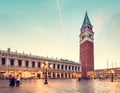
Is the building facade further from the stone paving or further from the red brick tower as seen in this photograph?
the stone paving

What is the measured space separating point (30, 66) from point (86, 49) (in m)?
31.7

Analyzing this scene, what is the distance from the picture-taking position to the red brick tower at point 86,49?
75250 mm

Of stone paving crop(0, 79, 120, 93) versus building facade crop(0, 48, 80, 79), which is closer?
stone paving crop(0, 79, 120, 93)

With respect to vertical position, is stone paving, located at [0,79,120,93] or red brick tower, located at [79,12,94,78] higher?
red brick tower, located at [79,12,94,78]

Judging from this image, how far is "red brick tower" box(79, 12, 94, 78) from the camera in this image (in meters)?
75.2

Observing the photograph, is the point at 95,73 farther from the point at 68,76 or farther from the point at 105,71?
the point at 68,76

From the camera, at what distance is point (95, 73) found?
72.1m

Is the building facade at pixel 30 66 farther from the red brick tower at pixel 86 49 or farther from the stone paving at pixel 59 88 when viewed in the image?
the stone paving at pixel 59 88

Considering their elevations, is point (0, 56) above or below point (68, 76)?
above

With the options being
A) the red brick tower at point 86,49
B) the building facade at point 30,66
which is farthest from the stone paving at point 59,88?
the red brick tower at point 86,49

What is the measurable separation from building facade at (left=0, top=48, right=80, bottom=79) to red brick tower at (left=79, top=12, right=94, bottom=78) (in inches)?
179

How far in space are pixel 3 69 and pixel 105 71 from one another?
43.3m

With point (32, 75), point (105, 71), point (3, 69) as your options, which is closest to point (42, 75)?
point (32, 75)

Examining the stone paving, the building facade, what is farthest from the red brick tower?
the stone paving
